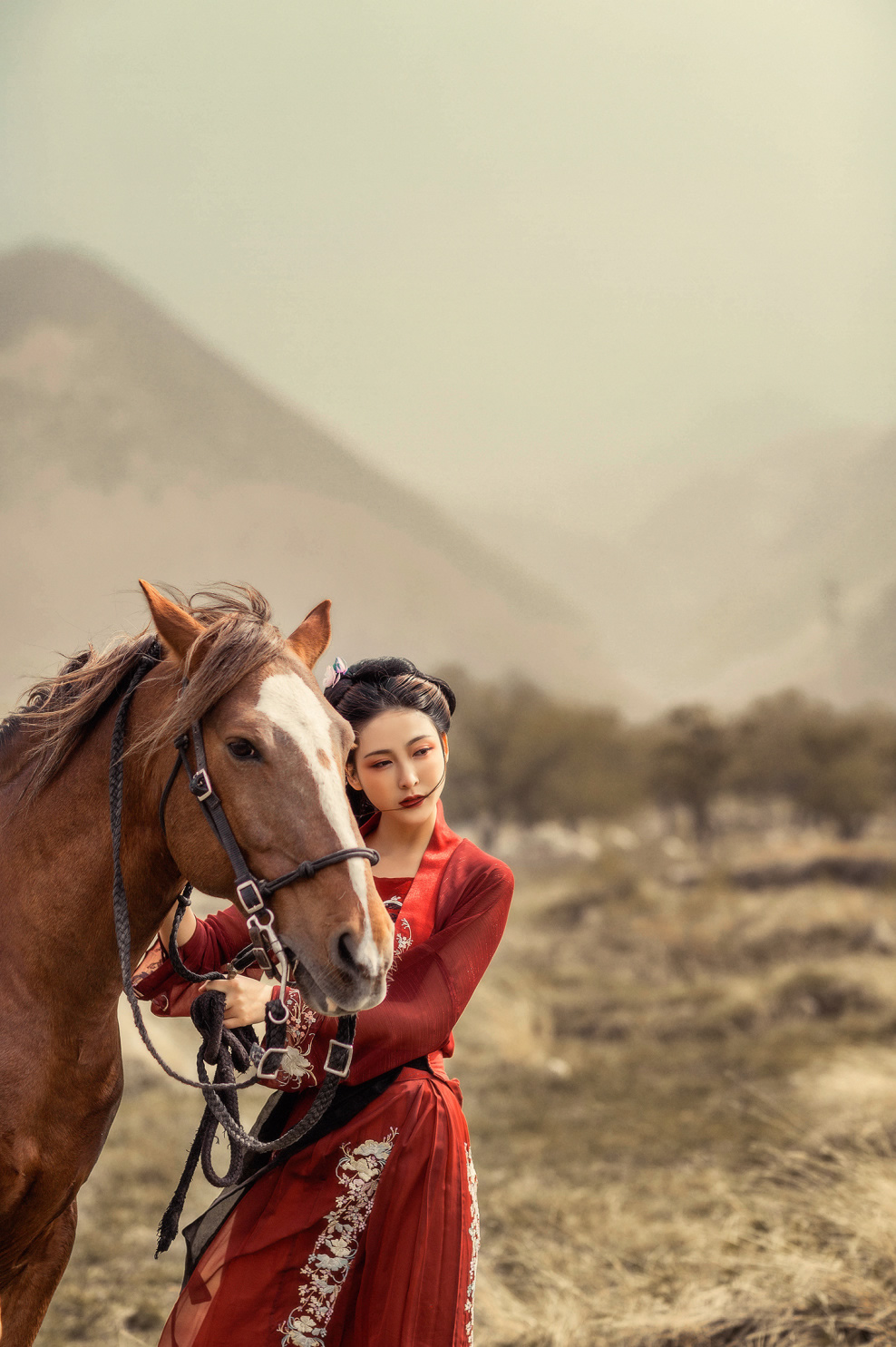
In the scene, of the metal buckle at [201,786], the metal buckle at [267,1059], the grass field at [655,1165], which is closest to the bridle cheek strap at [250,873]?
the metal buckle at [201,786]

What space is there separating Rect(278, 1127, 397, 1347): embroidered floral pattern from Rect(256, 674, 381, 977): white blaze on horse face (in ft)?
2.03

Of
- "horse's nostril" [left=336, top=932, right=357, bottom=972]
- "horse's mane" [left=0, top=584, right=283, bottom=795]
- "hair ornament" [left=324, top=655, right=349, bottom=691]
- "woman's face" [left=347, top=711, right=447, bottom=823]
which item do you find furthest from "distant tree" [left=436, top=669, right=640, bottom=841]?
"horse's nostril" [left=336, top=932, right=357, bottom=972]

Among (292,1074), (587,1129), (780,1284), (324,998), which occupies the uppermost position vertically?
(324,998)

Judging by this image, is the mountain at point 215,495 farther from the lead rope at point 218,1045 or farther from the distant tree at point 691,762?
the lead rope at point 218,1045

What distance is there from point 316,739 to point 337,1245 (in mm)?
1076

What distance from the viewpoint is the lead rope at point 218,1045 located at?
1.90 metres

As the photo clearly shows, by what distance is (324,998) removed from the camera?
170 centimetres

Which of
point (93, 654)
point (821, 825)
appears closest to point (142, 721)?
point (93, 654)

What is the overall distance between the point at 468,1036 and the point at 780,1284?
30.1ft

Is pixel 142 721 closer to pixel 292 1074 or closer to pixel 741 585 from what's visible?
pixel 292 1074

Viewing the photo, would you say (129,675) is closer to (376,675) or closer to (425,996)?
(376,675)

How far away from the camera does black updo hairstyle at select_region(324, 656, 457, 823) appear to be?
2324mm

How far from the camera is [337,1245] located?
77.4 inches

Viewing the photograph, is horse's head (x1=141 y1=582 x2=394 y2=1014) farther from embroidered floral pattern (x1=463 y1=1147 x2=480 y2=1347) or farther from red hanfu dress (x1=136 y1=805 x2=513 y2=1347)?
embroidered floral pattern (x1=463 y1=1147 x2=480 y2=1347)
